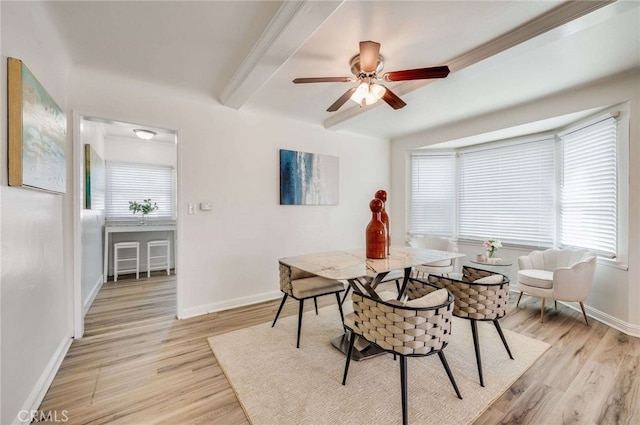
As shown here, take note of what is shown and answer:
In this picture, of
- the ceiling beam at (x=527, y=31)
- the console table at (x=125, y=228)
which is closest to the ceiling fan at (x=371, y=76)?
the ceiling beam at (x=527, y=31)

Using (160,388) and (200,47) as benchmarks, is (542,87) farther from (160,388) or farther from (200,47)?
(160,388)

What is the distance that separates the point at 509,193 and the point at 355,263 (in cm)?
324

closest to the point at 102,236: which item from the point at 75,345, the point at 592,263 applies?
the point at 75,345

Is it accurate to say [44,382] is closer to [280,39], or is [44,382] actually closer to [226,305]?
[226,305]

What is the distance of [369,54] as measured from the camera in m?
1.82

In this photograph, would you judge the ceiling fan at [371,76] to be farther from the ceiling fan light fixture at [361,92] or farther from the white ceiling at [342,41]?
the white ceiling at [342,41]

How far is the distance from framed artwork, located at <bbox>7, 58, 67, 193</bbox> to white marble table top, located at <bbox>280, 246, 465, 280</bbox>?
5.43 ft

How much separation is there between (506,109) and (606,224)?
5.51 feet

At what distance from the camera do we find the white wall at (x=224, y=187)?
271 centimetres

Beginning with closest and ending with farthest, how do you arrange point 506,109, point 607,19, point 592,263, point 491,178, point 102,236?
point 607,19 < point 592,263 < point 506,109 < point 491,178 < point 102,236

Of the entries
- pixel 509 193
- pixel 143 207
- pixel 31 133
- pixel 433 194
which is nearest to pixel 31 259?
pixel 31 133

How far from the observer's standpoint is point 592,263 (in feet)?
8.97

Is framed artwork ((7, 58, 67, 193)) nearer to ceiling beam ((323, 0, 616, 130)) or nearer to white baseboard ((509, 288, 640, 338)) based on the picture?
ceiling beam ((323, 0, 616, 130))

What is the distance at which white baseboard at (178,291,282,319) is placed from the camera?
296 cm
